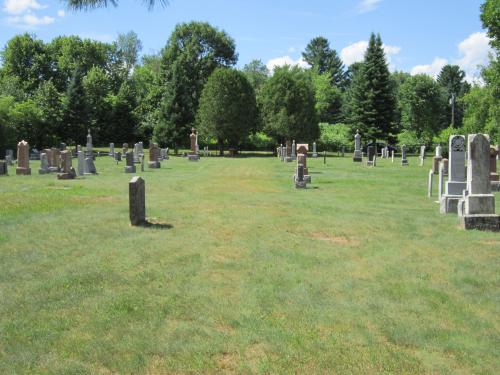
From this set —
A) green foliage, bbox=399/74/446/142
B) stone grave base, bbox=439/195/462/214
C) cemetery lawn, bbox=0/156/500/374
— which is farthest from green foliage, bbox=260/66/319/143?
cemetery lawn, bbox=0/156/500/374

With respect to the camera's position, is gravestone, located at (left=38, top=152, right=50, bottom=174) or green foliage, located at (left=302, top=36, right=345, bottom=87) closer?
gravestone, located at (left=38, top=152, right=50, bottom=174)

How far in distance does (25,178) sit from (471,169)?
1903cm

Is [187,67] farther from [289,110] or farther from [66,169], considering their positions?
[66,169]

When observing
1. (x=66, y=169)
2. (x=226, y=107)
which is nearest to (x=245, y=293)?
(x=66, y=169)

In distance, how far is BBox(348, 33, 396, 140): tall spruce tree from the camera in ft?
190

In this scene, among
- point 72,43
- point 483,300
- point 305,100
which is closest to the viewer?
point 483,300

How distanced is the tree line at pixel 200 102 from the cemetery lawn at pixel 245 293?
32887mm

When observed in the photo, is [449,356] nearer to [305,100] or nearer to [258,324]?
[258,324]

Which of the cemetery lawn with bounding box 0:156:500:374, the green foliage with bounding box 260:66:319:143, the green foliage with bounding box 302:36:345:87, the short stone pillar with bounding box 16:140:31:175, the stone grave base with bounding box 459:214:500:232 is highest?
the green foliage with bounding box 302:36:345:87

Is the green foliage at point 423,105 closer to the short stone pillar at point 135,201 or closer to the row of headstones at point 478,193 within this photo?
the row of headstones at point 478,193

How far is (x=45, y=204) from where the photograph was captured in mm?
15188

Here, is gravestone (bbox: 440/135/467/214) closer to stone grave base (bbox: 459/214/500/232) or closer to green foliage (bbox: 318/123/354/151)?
stone grave base (bbox: 459/214/500/232)

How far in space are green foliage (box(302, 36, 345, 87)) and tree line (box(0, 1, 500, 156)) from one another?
1173 inches

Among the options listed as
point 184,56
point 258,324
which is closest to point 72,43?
point 184,56
